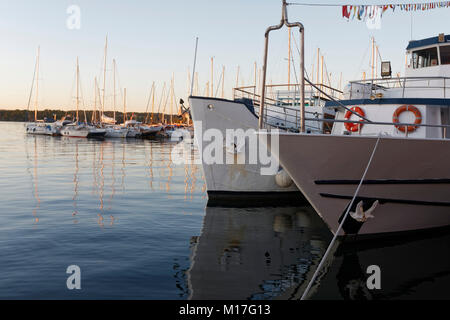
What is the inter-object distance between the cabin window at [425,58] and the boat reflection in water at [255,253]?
5522 mm

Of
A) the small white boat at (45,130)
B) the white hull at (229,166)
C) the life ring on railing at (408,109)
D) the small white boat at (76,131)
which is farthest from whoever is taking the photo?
the small white boat at (45,130)

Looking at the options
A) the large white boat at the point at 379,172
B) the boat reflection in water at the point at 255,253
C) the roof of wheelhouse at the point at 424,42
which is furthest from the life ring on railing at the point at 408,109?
the roof of wheelhouse at the point at 424,42

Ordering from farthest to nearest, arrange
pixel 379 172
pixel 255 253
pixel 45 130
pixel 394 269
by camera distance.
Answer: pixel 45 130
pixel 379 172
pixel 255 253
pixel 394 269

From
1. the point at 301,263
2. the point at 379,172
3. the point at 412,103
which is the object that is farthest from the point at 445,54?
the point at 301,263

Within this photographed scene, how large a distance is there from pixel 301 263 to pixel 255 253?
92cm

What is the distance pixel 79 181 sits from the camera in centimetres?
1566

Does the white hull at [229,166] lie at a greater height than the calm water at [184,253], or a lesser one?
greater

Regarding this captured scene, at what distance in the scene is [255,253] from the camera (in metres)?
7.58

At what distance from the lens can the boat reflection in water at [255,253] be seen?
19.3ft

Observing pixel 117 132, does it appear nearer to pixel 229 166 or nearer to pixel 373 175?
pixel 229 166

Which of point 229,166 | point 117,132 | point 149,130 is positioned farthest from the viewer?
point 149,130

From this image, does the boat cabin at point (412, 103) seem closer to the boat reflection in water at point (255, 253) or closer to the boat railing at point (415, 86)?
the boat railing at point (415, 86)

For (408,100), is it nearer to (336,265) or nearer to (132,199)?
(336,265)

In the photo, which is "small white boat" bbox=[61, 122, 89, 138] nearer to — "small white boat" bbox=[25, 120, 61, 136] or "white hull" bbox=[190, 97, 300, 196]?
"small white boat" bbox=[25, 120, 61, 136]
